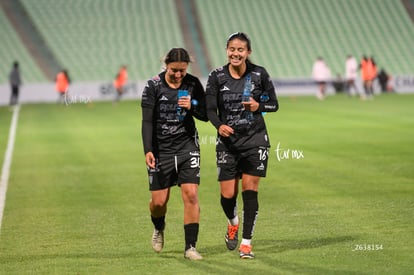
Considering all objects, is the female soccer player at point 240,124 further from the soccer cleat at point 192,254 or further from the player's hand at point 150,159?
the player's hand at point 150,159

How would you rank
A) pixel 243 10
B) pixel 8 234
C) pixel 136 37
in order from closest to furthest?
pixel 8 234 < pixel 136 37 < pixel 243 10

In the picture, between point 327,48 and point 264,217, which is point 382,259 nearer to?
point 264,217

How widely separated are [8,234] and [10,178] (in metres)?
6.46

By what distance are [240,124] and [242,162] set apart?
0.39 meters

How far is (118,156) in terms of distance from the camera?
2181 centimetres

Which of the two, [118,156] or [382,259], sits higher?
[118,156]

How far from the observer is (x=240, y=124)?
10133 millimetres

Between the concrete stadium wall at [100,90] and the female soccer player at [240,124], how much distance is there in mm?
35490

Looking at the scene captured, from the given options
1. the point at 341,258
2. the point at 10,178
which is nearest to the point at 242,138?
the point at 341,258

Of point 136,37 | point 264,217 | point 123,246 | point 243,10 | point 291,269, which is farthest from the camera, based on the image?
point 243,10

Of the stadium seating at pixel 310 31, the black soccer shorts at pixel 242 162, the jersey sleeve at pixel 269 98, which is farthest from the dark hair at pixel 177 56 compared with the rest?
the stadium seating at pixel 310 31

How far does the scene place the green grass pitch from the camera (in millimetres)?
9617

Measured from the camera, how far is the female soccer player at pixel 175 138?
32.4ft

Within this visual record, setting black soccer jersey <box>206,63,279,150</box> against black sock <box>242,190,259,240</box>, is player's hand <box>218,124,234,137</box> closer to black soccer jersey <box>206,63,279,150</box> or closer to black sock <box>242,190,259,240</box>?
black soccer jersey <box>206,63,279,150</box>
